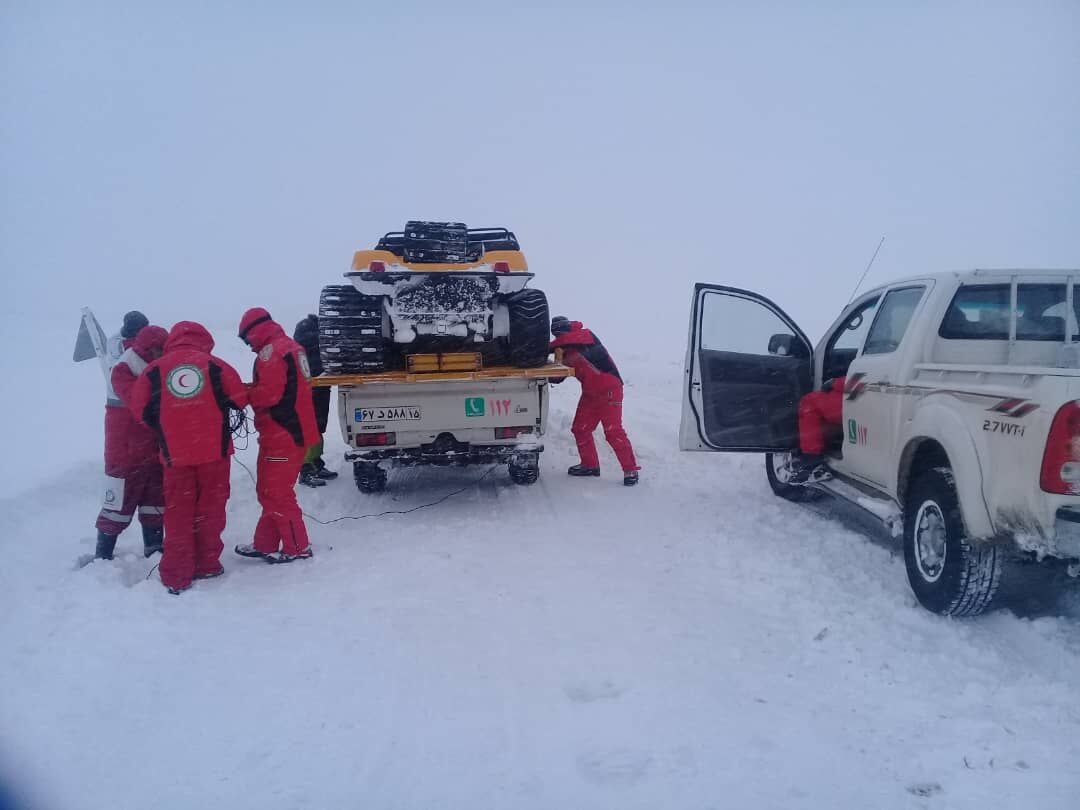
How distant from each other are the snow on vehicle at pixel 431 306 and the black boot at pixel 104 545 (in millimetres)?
2120

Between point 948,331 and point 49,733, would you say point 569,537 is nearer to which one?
point 948,331

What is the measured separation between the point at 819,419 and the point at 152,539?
5.30 metres

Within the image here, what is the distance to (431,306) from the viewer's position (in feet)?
20.4

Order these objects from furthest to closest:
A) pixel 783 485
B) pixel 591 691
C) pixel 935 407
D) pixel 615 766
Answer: pixel 783 485 < pixel 935 407 < pixel 591 691 < pixel 615 766

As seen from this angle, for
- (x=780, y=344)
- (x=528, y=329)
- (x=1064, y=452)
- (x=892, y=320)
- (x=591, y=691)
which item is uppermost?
(x=892, y=320)

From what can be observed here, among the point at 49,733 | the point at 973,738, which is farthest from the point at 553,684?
the point at 49,733

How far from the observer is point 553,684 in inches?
123

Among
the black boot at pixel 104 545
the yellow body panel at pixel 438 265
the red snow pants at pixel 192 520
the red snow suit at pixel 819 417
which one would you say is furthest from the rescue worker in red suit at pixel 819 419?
the black boot at pixel 104 545

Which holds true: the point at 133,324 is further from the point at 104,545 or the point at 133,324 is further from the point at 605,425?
the point at 605,425

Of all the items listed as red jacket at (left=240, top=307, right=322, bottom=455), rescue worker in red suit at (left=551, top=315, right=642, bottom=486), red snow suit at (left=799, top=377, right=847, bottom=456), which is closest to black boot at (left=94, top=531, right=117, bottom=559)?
red jacket at (left=240, top=307, right=322, bottom=455)

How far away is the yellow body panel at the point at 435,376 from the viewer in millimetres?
5766

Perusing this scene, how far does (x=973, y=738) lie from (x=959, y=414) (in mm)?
1675

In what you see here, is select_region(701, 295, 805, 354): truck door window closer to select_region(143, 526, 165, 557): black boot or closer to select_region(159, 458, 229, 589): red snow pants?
select_region(159, 458, 229, 589): red snow pants

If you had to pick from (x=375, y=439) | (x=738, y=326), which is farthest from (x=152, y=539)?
(x=738, y=326)
